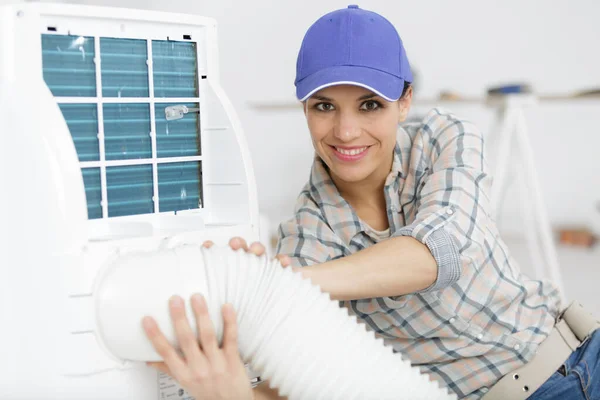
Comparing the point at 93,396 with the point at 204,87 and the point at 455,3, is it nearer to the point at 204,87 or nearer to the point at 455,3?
the point at 204,87

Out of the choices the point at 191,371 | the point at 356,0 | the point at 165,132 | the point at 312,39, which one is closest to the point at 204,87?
the point at 165,132

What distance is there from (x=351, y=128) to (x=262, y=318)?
44cm

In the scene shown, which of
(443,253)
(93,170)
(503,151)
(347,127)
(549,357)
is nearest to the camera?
(93,170)

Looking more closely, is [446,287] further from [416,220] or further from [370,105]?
[370,105]

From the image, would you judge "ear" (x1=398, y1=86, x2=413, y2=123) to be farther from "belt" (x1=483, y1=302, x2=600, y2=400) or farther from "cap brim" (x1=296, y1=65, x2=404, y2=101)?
"belt" (x1=483, y1=302, x2=600, y2=400)

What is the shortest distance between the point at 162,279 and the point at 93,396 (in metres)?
0.19

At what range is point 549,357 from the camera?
1358mm

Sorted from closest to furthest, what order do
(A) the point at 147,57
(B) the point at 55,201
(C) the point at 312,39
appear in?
1. (B) the point at 55,201
2. (A) the point at 147,57
3. (C) the point at 312,39

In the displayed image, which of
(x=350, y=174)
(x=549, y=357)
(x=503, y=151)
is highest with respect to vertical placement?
(x=503, y=151)

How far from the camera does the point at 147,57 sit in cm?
103

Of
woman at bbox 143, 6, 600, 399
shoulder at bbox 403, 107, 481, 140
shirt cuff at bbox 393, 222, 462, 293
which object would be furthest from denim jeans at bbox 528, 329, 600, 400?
shoulder at bbox 403, 107, 481, 140

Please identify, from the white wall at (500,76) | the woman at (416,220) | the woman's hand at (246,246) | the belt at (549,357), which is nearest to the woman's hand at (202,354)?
the woman's hand at (246,246)

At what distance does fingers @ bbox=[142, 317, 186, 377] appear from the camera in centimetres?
86

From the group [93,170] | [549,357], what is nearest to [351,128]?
[93,170]
